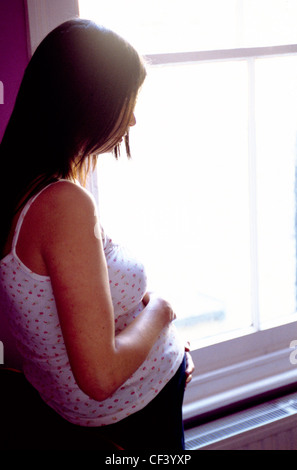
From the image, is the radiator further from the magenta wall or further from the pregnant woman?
the magenta wall

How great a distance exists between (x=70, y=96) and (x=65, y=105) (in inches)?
0.7

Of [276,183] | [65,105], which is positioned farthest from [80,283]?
[276,183]

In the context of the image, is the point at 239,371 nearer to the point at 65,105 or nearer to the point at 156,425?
the point at 156,425

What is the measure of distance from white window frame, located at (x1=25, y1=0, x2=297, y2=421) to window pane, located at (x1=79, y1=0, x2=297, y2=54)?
0.14ft

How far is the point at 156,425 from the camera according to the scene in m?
1.01

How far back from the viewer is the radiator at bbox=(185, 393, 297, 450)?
148 cm

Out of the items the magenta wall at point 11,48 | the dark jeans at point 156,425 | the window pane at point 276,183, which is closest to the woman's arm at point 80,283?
the dark jeans at point 156,425

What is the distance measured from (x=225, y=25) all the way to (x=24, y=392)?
1.21 metres

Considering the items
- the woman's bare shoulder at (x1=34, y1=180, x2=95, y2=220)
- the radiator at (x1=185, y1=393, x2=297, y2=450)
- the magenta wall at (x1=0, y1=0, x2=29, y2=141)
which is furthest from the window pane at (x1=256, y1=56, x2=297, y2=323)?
the woman's bare shoulder at (x1=34, y1=180, x2=95, y2=220)

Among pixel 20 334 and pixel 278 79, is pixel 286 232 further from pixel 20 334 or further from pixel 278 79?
pixel 20 334

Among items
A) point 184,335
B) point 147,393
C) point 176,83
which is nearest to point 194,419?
point 184,335

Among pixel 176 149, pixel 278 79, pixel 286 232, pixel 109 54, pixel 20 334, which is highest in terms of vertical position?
pixel 109 54

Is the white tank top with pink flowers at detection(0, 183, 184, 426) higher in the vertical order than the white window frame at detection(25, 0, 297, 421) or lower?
higher

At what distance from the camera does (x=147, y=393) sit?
0.98 m
